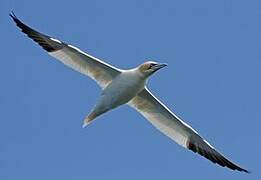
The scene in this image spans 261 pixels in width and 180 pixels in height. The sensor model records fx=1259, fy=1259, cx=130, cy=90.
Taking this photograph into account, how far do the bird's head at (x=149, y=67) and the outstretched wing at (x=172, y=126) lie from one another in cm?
100

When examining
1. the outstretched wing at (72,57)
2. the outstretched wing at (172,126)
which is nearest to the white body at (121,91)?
the outstretched wing at (72,57)

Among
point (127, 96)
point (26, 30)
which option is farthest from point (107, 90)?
point (26, 30)

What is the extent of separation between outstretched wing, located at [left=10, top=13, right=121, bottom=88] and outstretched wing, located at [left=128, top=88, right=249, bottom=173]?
53.6 inches

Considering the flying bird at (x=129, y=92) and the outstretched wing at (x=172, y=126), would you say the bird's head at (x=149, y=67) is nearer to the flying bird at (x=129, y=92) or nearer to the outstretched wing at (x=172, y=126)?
the flying bird at (x=129, y=92)

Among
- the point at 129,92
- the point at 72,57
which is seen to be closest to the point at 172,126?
the point at 129,92

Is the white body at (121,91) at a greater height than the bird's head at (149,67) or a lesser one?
lesser

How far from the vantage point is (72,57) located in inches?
1522

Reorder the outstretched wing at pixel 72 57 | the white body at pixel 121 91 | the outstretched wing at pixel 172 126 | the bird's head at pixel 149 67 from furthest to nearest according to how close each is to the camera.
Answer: the outstretched wing at pixel 172 126 < the outstretched wing at pixel 72 57 < the bird's head at pixel 149 67 < the white body at pixel 121 91

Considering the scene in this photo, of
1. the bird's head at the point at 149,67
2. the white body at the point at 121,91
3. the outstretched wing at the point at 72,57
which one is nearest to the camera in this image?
the white body at the point at 121,91

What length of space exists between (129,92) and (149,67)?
3.24 ft

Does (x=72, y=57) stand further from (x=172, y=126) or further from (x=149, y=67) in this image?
(x=172, y=126)

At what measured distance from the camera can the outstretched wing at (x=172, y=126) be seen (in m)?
39.1

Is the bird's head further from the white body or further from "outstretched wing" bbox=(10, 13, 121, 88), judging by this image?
"outstretched wing" bbox=(10, 13, 121, 88)

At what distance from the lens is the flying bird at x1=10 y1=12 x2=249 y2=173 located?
37.8 meters
